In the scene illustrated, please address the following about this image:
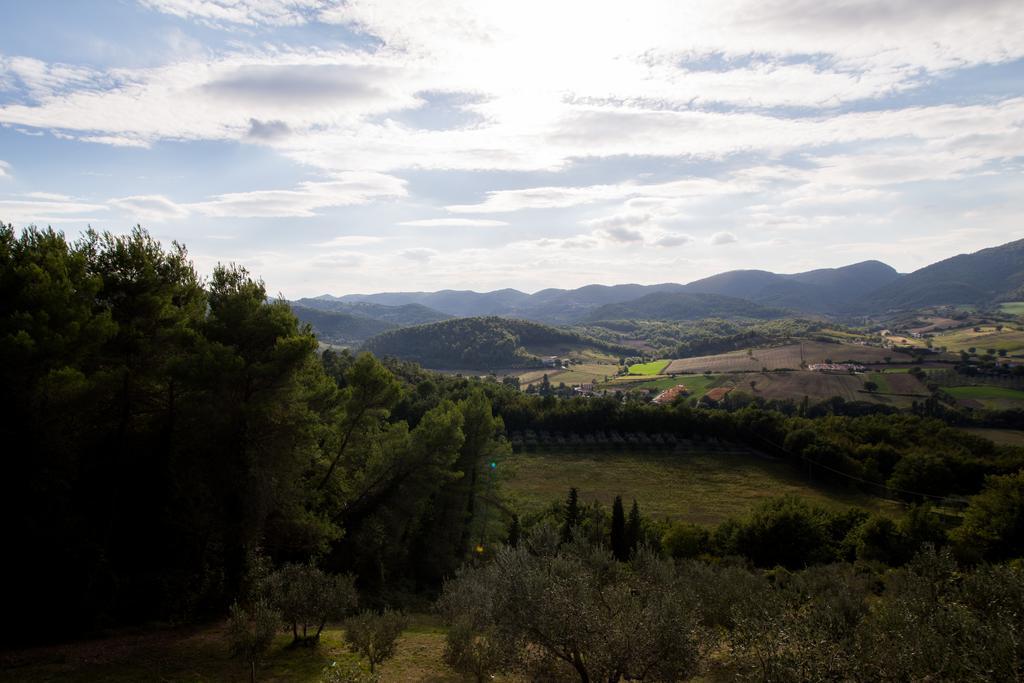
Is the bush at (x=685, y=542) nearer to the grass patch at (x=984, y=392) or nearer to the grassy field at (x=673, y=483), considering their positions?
the grassy field at (x=673, y=483)

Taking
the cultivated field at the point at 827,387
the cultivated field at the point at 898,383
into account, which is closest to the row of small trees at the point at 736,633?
the cultivated field at the point at 827,387

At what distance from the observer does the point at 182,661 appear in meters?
18.5

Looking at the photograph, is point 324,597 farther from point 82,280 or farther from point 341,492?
point 82,280

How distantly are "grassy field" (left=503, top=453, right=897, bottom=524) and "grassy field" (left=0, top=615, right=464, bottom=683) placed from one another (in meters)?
38.1

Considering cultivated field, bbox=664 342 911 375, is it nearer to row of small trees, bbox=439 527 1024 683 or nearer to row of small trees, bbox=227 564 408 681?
row of small trees, bbox=439 527 1024 683

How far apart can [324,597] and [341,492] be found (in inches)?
468

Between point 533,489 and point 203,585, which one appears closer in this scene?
point 203,585

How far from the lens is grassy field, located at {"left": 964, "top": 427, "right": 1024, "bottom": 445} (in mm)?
86562

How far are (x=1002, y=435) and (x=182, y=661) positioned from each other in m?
120

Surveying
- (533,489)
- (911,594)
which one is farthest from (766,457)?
(911,594)

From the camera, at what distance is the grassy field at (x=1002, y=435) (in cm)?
8656

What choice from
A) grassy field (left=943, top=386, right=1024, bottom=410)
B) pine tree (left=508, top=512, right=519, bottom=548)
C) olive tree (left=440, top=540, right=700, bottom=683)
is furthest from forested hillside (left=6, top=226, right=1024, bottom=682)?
grassy field (left=943, top=386, right=1024, bottom=410)

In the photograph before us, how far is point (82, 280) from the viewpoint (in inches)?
824

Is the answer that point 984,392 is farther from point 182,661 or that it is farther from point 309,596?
point 182,661
